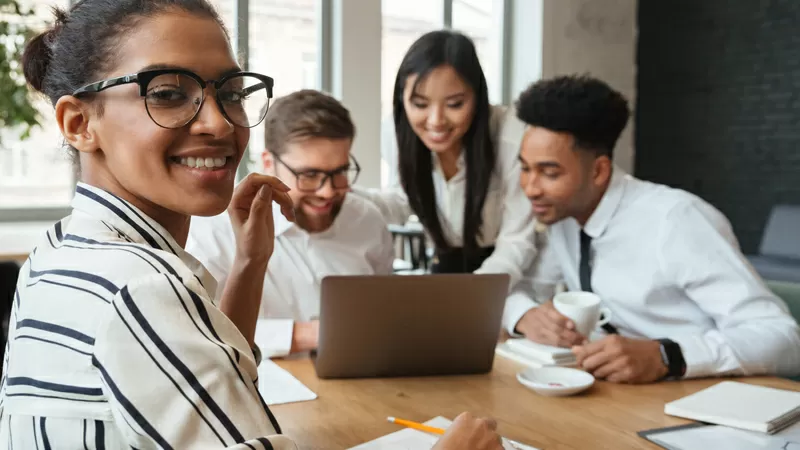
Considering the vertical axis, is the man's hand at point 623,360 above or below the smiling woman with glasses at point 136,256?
below

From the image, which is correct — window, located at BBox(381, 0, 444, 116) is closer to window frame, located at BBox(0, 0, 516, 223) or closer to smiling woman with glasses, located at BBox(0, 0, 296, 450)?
window frame, located at BBox(0, 0, 516, 223)

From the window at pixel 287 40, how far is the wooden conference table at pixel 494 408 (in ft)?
11.9

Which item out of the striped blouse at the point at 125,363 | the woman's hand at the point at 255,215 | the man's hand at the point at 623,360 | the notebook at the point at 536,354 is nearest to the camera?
the striped blouse at the point at 125,363

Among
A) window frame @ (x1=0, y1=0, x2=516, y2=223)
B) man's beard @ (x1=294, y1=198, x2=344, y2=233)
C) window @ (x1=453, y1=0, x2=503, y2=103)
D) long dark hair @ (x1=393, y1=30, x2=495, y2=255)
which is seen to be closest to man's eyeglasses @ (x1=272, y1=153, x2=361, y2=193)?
man's beard @ (x1=294, y1=198, x2=344, y2=233)

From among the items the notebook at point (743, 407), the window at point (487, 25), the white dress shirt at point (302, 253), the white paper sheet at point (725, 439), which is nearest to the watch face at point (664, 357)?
the notebook at point (743, 407)

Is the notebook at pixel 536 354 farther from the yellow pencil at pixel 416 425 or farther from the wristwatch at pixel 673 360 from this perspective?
the yellow pencil at pixel 416 425

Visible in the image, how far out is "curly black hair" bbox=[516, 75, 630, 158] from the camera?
212cm

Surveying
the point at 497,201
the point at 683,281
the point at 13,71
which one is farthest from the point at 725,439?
the point at 13,71

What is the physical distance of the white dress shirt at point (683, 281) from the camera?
5.36 feet

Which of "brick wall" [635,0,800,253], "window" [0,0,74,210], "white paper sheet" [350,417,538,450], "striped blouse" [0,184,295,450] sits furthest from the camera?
"brick wall" [635,0,800,253]

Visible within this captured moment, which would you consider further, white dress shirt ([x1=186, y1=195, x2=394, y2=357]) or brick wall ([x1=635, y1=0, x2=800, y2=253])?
brick wall ([x1=635, y1=0, x2=800, y2=253])

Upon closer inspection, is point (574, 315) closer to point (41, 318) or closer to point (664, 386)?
point (664, 386)

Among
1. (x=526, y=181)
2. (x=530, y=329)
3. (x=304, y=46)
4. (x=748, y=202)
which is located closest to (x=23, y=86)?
(x=304, y=46)

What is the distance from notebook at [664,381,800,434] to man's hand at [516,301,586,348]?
327mm
